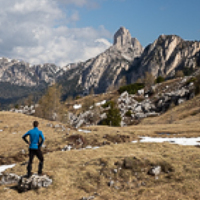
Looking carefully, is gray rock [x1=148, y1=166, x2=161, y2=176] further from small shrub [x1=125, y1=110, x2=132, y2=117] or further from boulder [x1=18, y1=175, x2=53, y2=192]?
small shrub [x1=125, y1=110, x2=132, y2=117]

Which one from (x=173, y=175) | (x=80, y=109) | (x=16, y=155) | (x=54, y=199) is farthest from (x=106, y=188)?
(x=80, y=109)

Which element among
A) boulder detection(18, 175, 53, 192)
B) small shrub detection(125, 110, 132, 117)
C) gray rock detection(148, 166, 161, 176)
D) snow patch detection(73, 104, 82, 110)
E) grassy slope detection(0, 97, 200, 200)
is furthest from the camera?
snow patch detection(73, 104, 82, 110)

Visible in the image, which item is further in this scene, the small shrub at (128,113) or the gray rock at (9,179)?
the small shrub at (128,113)

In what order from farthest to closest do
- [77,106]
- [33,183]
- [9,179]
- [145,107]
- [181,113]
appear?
[77,106], [145,107], [181,113], [9,179], [33,183]

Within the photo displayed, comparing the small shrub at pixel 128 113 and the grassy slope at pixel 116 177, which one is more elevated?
the small shrub at pixel 128 113

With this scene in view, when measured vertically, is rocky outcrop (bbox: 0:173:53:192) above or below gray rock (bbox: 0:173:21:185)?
above

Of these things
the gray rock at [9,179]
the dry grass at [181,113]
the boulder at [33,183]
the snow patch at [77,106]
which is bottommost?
the gray rock at [9,179]

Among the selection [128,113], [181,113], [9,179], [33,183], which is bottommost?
[9,179]

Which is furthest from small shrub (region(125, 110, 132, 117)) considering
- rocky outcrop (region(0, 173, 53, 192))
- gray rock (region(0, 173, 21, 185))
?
rocky outcrop (region(0, 173, 53, 192))

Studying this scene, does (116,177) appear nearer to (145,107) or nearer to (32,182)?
(32,182)

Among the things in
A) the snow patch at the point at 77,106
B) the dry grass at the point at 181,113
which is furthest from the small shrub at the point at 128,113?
the snow patch at the point at 77,106

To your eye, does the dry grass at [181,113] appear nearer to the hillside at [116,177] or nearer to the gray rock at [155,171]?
the hillside at [116,177]

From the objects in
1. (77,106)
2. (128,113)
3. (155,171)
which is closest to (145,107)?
(128,113)

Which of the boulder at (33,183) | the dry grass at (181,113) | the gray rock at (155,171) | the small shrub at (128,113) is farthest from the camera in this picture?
the small shrub at (128,113)
